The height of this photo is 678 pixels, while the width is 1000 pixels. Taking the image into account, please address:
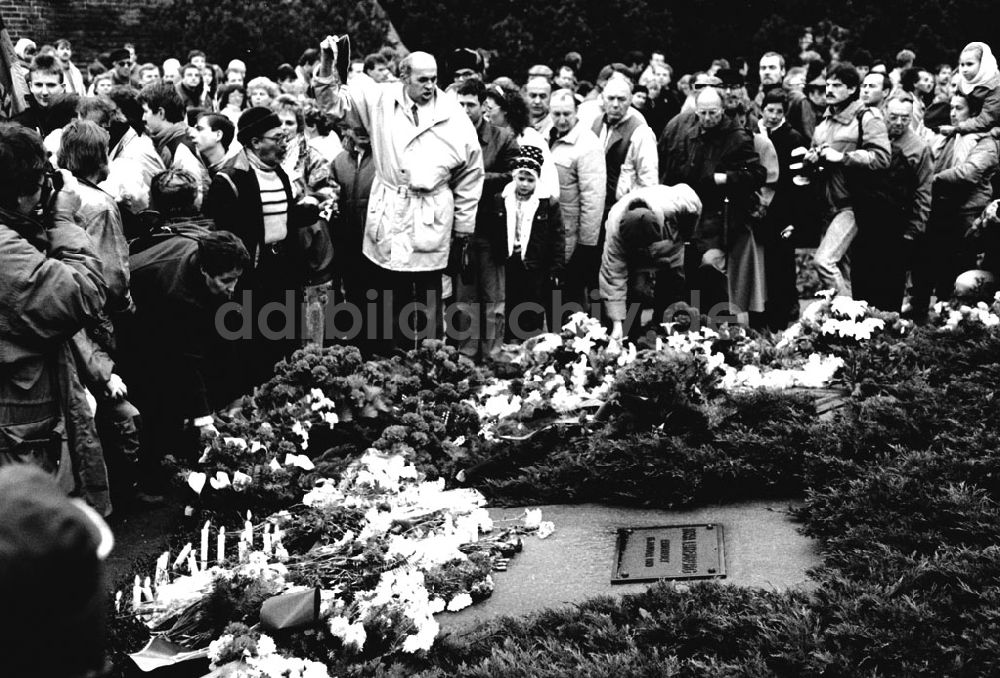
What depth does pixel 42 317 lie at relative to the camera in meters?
5.21

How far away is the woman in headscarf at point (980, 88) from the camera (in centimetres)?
1052

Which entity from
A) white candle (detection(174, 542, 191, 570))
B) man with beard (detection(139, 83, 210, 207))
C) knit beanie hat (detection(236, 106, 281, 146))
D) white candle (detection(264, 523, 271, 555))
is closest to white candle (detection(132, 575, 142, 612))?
white candle (detection(174, 542, 191, 570))

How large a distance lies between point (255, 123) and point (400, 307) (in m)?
1.77

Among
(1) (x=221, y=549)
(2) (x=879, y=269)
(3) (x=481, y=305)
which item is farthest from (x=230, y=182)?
(2) (x=879, y=269)

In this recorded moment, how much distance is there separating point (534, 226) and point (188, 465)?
3930mm

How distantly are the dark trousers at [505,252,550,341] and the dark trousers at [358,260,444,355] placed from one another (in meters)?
0.85

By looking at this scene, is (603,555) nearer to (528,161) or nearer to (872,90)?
(528,161)

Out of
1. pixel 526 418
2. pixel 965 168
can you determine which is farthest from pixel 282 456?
pixel 965 168

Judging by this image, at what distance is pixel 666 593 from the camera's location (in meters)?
4.95

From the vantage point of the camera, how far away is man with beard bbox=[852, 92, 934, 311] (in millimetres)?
10547

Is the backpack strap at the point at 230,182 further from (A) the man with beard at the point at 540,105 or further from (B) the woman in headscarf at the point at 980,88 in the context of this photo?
(B) the woman in headscarf at the point at 980,88

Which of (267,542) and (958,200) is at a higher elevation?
(958,200)

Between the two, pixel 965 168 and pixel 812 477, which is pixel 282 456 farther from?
pixel 965 168

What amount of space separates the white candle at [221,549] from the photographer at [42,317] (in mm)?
553
